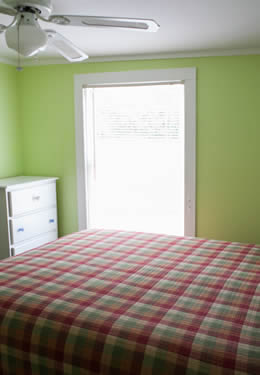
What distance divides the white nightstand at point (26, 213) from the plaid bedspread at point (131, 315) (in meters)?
1.23

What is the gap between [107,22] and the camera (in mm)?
2014

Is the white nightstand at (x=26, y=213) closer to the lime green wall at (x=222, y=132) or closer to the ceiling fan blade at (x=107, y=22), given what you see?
the lime green wall at (x=222, y=132)

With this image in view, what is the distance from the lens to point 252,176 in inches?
143

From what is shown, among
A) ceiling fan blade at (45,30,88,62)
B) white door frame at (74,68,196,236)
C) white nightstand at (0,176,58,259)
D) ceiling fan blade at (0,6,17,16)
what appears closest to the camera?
ceiling fan blade at (0,6,17,16)

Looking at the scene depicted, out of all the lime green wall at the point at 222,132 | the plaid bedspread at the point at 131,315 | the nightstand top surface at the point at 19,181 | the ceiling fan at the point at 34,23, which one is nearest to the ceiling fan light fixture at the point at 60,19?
the ceiling fan at the point at 34,23

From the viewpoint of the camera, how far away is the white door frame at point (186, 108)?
3.76 m

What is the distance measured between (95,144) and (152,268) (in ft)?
A: 7.25

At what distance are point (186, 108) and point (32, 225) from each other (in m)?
1.93

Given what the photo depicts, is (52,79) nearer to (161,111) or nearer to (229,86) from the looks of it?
(161,111)

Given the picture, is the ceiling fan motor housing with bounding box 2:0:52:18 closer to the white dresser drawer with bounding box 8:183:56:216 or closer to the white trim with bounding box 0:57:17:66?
the white dresser drawer with bounding box 8:183:56:216

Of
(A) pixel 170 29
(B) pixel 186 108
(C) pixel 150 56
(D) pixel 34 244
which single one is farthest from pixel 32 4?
(D) pixel 34 244

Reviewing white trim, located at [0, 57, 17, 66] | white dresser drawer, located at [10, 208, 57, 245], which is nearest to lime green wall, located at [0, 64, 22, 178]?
white trim, located at [0, 57, 17, 66]

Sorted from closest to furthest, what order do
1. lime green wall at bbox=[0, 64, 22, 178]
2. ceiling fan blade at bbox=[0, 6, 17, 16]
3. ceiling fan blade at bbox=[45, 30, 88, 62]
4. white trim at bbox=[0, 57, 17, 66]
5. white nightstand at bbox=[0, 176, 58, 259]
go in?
ceiling fan blade at bbox=[0, 6, 17, 16], ceiling fan blade at bbox=[45, 30, 88, 62], white nightstand at bbox=[0, 176, 58, 259], white trim at bbox=[0, 57, 17, 66], lime green wall at bbox=[0, 64, 22, 178]

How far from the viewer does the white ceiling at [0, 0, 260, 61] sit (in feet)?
7.82
